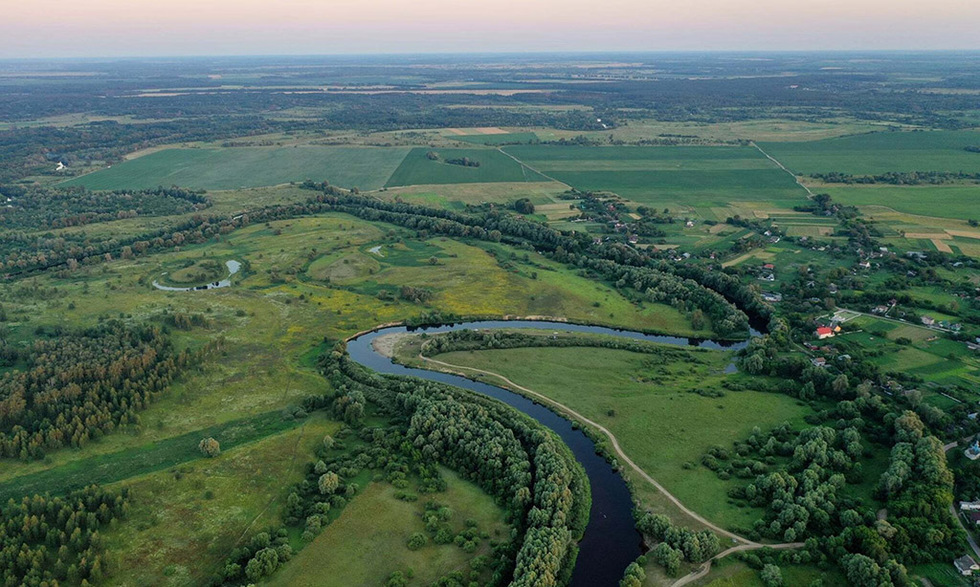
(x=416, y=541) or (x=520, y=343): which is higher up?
(x=520, y=343)

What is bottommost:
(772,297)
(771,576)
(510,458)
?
(771,576)

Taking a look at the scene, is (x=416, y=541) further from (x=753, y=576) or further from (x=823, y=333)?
(x=823, y=333)

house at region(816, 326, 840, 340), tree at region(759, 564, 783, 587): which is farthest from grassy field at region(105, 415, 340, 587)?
house at region(816, 326, 840, 340)

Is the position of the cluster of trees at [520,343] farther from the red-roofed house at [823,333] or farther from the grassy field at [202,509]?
the grassy field at [202,509]

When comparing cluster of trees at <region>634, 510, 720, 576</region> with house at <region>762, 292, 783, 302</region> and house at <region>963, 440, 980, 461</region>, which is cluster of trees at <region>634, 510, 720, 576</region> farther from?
house at <region>762, 292, 783, 302</region>

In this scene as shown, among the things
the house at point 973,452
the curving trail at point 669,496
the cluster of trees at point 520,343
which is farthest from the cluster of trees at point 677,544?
the cluster of trees at point 520,343

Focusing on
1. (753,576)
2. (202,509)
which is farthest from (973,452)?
(202,509)

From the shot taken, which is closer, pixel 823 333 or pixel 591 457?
pixel 591 457
